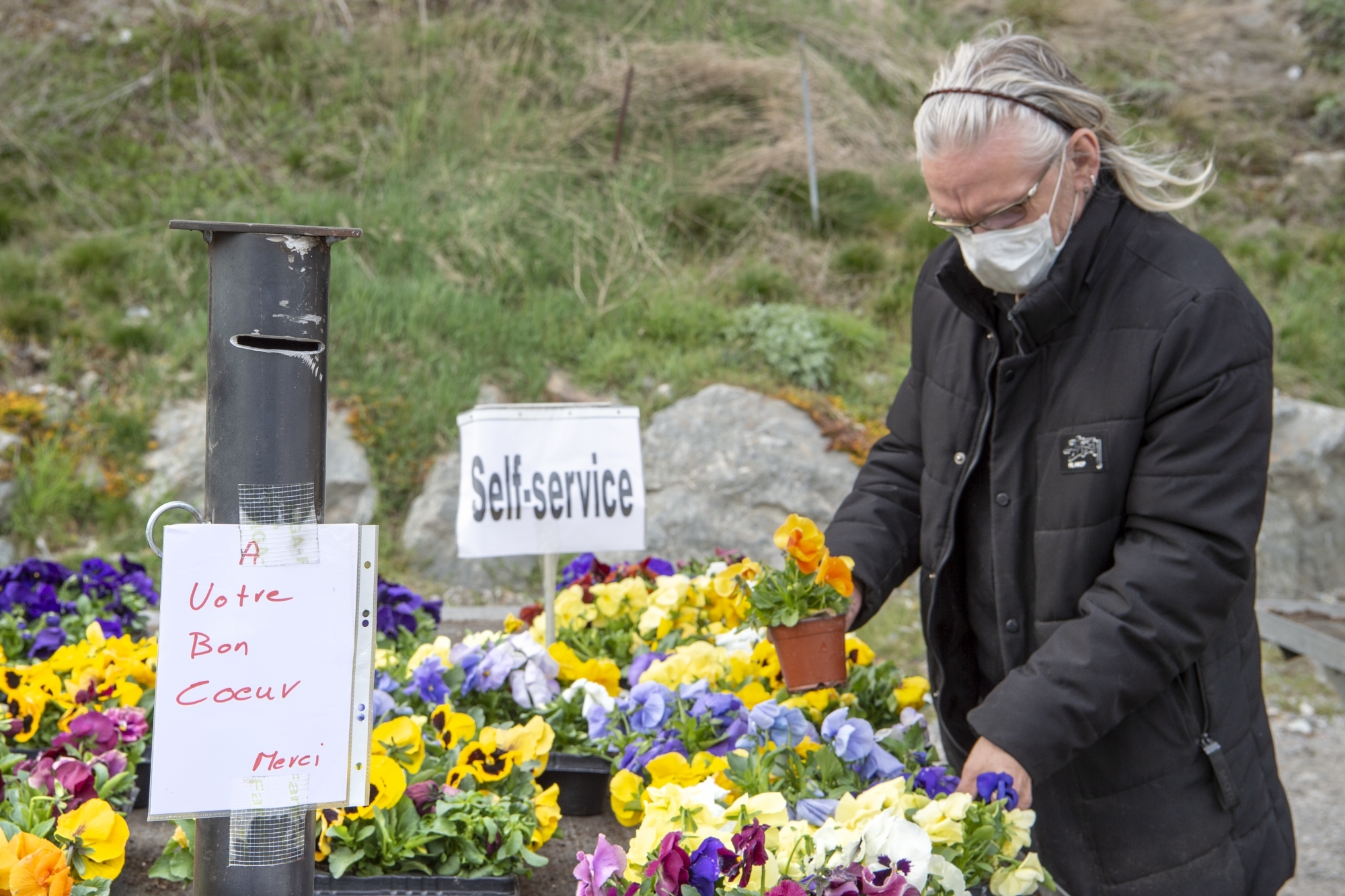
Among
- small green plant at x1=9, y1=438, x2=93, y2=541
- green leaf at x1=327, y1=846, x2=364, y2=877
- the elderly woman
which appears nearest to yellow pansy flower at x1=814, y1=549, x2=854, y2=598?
the elderly woman

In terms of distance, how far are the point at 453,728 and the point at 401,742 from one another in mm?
114

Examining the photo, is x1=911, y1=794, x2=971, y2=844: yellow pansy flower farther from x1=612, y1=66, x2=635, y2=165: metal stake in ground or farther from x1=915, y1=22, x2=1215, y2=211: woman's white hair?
x1=612, y1=66, x2=635, y2=165: metal stake in ground

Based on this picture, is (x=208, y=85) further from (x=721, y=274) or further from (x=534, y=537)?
(x=534, y=537)

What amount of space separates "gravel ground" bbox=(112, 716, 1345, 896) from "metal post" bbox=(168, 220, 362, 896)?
0.81 metres

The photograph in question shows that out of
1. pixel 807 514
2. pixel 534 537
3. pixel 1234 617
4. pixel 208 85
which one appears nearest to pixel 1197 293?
pixel 1234 617

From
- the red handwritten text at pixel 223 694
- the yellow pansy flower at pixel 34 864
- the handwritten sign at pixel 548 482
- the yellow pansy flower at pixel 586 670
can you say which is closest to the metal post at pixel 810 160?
the handwritten sign at pixel 548 482

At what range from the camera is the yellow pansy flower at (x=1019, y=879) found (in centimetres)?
132

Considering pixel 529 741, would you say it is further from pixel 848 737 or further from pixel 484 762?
pixel 848 737

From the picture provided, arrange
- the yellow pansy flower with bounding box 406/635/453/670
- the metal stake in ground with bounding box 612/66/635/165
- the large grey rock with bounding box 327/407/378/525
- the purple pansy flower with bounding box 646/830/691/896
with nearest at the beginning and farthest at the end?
1. the purple pansy flower with bounding box 646/830/691/896
2. the yellow pansy flower with bounding box 406/635/453/670
3. the large grey rock with bounding box 327/407/378/525
4. the metal stake in ground with bounding box 612/66/635/165

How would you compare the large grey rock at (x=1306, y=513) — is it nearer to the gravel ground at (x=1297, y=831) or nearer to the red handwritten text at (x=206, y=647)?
the gravel ground at (x=1297, y=831)

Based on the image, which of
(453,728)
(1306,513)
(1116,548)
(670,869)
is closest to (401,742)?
(453,728)

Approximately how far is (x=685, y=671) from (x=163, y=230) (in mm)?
4990

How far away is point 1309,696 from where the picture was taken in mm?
4320

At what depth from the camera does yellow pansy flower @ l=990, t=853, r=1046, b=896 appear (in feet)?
4.33
